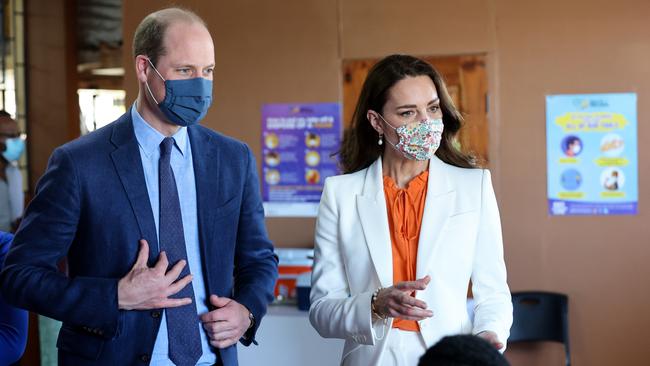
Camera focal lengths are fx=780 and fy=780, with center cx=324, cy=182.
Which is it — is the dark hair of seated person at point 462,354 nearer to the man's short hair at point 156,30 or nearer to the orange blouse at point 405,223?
the orange blouse at point 405,223

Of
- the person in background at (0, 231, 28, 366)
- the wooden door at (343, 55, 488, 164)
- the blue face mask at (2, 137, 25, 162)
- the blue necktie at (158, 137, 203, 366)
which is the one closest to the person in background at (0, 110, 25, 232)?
the blue face mask at (2, 137, 25, 162)

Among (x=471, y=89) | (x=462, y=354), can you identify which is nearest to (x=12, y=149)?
(x=471, y=89)

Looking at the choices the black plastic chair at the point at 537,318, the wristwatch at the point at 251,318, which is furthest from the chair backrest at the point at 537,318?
the wristwatch at the point at 251,318

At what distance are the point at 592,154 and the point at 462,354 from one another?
3.61 metres

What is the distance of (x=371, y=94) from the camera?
7.77ft

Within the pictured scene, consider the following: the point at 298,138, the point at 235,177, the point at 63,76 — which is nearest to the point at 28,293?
the point at 235,177

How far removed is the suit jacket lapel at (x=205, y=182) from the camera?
1947 millimetres

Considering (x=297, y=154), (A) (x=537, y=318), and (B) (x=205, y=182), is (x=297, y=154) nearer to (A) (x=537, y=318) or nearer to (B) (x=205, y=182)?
(A) (x=537, y=318)

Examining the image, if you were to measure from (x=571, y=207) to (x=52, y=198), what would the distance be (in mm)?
3296

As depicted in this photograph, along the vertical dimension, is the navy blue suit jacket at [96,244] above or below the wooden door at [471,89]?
below

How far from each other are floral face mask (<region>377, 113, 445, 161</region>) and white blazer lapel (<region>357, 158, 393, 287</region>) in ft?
0.40

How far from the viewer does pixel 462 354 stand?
1.05 m

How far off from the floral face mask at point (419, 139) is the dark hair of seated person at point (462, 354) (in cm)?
118

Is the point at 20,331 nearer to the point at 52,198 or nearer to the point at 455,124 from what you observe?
the point at 52,198
